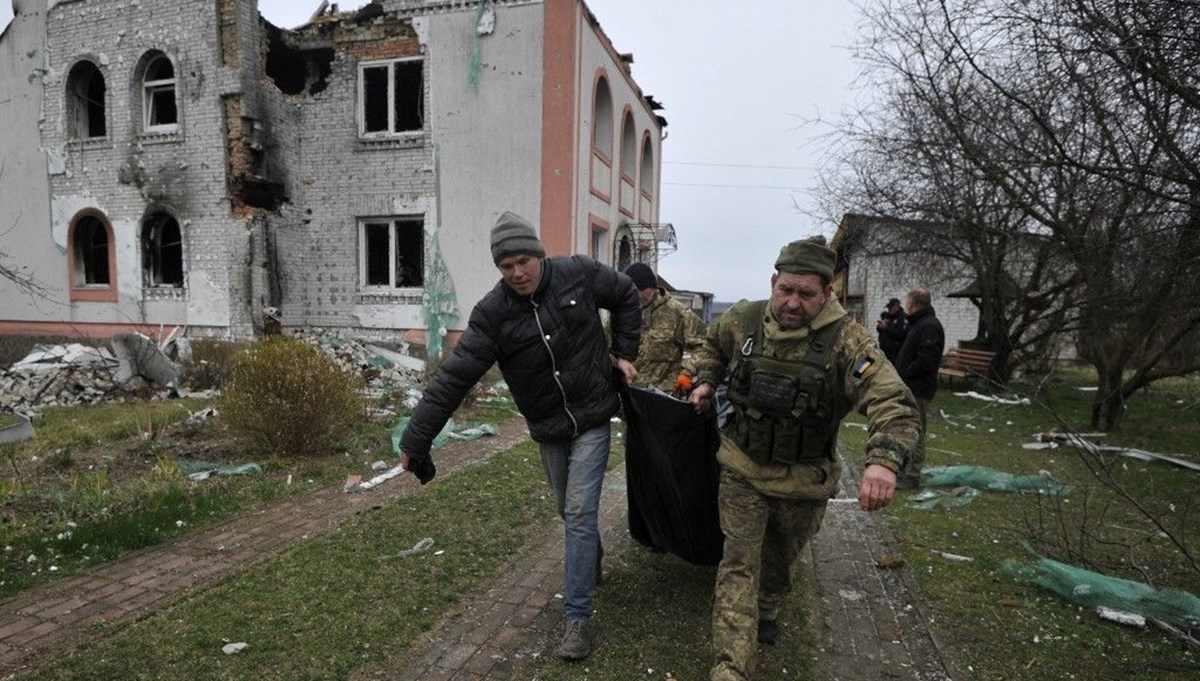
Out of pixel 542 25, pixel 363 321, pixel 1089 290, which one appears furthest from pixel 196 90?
pixel 1089 290

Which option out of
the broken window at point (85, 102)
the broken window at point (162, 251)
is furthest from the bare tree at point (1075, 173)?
the broken window at point (85, 102)

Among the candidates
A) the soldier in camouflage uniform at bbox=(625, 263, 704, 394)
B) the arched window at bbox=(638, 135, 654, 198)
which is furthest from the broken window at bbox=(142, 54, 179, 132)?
the soldier in camouflage uniform at bbox=(625, 263, 704, 394)

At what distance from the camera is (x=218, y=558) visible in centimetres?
382

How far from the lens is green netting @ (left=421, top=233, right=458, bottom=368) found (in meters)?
13.0

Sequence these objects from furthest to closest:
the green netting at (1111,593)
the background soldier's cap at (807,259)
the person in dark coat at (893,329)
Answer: the person in dark coat at (893,329) → the green netting at (1111,593) → the background soldier's cap at (807,259)

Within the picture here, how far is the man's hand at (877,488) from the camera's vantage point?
219cm

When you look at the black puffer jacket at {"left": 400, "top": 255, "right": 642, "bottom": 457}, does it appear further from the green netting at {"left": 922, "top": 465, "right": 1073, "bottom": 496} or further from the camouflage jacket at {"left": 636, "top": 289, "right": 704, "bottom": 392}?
the green netting at {"left": 922, "top": 465, "right": 1073, "bottom": 496}

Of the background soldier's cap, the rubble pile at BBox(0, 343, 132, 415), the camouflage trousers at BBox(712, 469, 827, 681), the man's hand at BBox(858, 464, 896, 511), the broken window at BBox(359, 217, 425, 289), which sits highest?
the broken window at BBox(359, 217, 425, 289)

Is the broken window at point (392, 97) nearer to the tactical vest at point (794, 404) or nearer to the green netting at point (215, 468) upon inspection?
the green netting at point (215, 468)

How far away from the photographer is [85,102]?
568 inches

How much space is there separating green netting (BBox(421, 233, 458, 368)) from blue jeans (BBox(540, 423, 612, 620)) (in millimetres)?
10448

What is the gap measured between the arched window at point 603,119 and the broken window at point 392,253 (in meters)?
4.59

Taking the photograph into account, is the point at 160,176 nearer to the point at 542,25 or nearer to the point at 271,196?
Result: the point at 271,196

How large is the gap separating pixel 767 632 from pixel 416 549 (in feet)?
6.99
